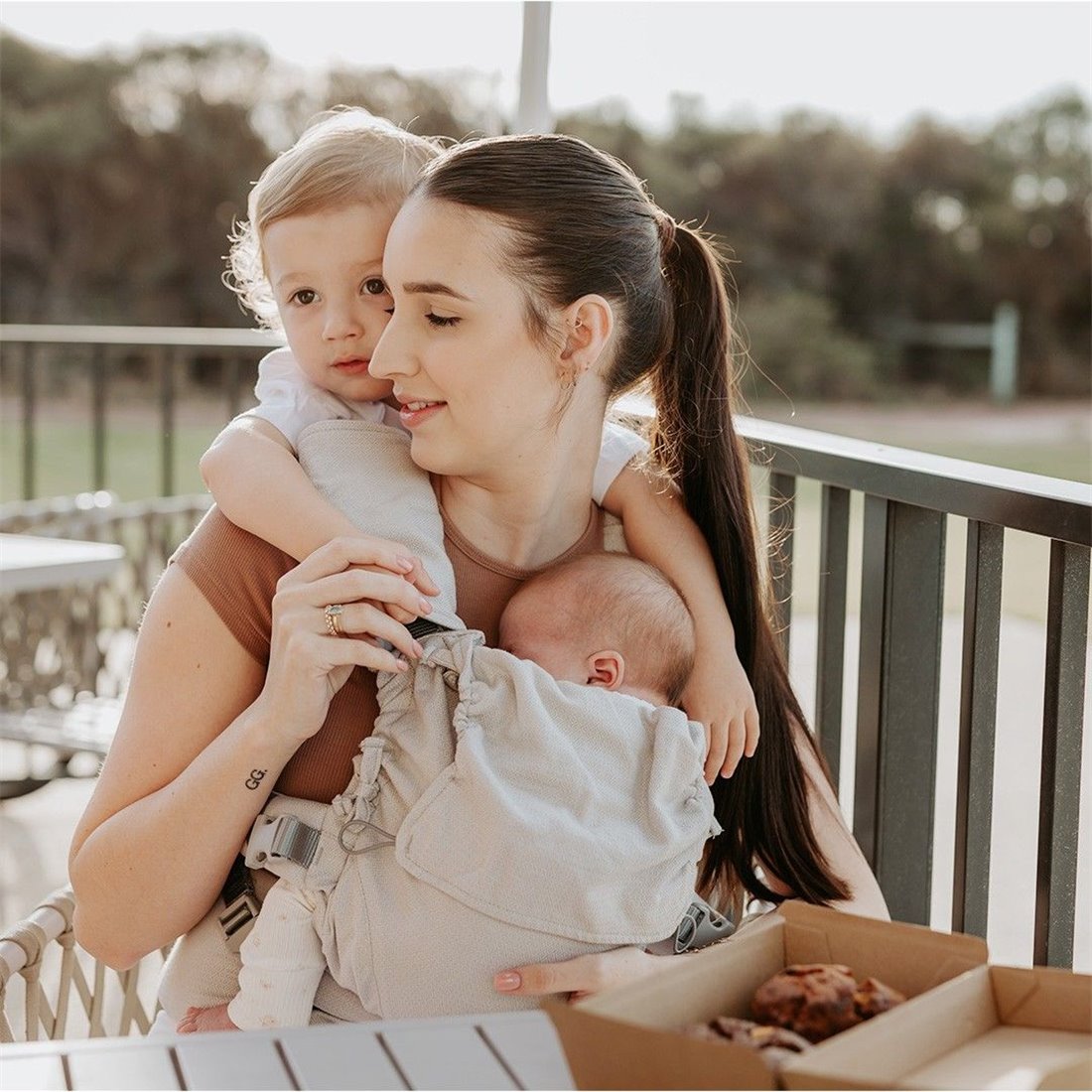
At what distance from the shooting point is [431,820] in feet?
4.27

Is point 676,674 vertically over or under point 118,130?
under

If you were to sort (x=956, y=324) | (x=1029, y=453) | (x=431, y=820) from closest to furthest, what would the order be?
1. (x=431, y=820)
2. (x=1029, y=453)
3. (x=956, y=324)

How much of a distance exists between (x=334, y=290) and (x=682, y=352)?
43cm

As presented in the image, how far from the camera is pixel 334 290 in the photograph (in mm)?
1729

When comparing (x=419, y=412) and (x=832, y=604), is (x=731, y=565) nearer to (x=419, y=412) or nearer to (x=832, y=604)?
(x=419, y=412)

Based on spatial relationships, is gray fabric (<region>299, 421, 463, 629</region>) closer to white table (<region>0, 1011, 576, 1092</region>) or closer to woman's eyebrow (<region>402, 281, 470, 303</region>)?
woman's eyebrow (<region>402, 281, 470, 303</region>)

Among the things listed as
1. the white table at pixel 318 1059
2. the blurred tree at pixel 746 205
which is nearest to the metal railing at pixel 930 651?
the white table at pixel 318 1059

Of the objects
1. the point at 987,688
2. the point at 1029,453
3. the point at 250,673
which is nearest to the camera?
the point at 250,673

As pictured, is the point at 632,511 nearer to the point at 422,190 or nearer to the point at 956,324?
the point at 422,190

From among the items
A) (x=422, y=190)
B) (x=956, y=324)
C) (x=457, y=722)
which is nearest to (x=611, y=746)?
(x=457, y=722)

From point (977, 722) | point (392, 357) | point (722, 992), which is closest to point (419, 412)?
point (392, 357)

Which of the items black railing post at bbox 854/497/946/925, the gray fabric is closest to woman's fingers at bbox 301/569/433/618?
the gray fabric

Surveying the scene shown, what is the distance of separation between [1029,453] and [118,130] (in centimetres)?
1021

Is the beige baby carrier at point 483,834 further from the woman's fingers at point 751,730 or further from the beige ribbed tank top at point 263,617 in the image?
the woman's fingers at point 751,730
